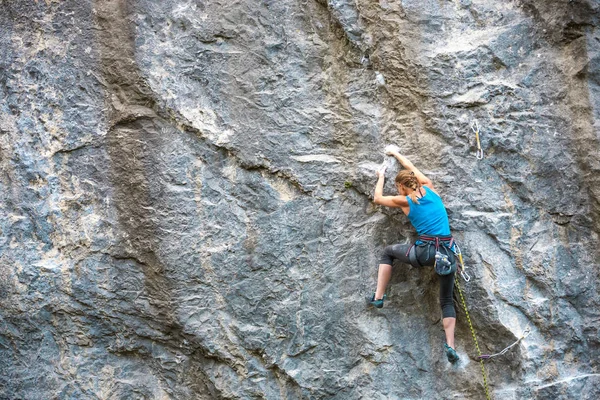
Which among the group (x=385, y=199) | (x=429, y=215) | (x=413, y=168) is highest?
(x=413, y=168)

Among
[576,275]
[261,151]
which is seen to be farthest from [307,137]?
[576,275]

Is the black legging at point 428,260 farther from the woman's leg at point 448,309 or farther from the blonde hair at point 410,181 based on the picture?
the blonde hair at point 410,181

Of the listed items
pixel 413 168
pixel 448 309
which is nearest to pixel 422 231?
pixel 413 168

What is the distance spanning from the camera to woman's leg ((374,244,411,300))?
554 centimetres

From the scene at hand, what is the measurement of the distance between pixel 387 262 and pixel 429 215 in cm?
57

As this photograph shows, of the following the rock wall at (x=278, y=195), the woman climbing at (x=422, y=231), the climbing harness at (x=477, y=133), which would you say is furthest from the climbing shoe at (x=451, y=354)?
the climbing harness at (x=477, y=133)

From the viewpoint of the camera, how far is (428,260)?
17.6 feet

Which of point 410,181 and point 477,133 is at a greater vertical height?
point 477,133

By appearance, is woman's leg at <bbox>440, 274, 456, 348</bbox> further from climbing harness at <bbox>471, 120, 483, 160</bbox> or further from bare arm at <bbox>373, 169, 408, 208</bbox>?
climbing harness at <bbox>471, 120, 483, 160</bbox>

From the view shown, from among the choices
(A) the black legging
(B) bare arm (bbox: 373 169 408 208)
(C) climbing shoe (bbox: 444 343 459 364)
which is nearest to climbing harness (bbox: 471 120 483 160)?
(B) bare arm (bbox: 373 169 408 208)

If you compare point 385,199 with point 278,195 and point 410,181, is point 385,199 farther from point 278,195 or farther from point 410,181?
point 278,195

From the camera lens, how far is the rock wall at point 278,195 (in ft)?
18.2

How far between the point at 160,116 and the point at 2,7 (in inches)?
65.8

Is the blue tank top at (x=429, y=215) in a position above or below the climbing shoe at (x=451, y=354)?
above
